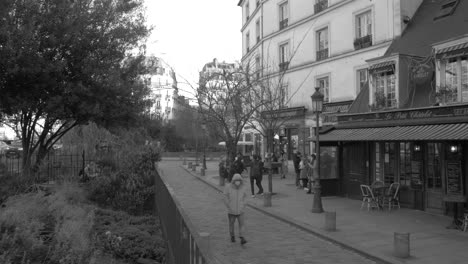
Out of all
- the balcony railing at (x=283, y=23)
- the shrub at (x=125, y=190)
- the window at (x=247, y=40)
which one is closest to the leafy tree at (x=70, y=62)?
the shrub at (x=125, y=190)

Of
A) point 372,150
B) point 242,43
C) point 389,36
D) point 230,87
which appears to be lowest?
point 372,150

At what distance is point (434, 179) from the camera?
1355 centimetres

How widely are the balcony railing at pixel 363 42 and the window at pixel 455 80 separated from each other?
11.9 meters

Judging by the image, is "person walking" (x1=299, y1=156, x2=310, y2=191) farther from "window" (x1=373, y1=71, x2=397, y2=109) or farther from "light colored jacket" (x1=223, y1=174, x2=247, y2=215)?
"light colored jacket" (x1=223, y1=174, x2=247, y2=215)

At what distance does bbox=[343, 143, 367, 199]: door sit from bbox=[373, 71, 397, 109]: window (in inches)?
72.7

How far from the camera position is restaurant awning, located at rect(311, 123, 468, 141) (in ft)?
36.2

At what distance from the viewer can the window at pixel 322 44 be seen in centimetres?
2878

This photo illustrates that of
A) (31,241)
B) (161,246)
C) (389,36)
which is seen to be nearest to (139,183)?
(161,246)

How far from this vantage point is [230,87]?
79.5 ft

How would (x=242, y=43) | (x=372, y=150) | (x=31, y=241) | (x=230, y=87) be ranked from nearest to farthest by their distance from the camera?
(x=31, y=241) < (x=372, y=150) < (x=230, y=87) < (x=242, y=43)

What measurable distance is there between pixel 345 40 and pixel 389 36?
385 centimetres

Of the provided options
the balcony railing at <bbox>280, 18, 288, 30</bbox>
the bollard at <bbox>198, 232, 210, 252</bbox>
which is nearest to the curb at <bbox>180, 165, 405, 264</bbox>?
the bollard at <bbox>198, 232, 210, 252</bbox>

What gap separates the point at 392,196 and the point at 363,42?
44.2 feet

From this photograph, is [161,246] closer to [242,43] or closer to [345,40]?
[345,40]
